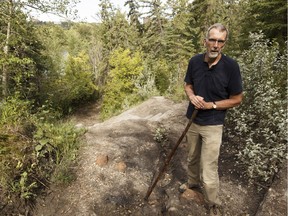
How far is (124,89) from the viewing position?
21625mm

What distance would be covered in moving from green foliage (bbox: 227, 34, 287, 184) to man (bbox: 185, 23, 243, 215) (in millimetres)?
1090

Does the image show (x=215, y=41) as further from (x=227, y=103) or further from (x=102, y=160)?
(x=102, y=160)

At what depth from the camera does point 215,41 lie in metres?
2.94

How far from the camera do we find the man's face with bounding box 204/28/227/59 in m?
2.92

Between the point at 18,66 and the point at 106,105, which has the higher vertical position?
the point at 18,66

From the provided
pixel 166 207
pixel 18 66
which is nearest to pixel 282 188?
pixel 166 207

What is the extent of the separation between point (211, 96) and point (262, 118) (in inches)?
93.8

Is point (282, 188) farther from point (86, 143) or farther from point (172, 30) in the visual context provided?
point (172, 30)

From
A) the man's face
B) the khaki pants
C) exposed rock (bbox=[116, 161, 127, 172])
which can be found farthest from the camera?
exposed rock (bbox=[116, 161, 127, 172])

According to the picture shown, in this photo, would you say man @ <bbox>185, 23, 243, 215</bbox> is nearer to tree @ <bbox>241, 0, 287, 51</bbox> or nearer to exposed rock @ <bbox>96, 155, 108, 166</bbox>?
exposed rock @ <bbox>96, 155, 108, 166</bbox>

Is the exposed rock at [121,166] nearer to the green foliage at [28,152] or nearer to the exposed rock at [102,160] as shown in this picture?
the exposed rock at [102,160]

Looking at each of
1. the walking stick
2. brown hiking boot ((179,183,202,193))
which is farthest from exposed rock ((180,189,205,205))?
the walking stick

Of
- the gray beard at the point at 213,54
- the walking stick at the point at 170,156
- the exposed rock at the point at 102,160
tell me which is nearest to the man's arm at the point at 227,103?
Result: the walking stick at the point at 170,156

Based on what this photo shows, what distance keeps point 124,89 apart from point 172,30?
962 cm
